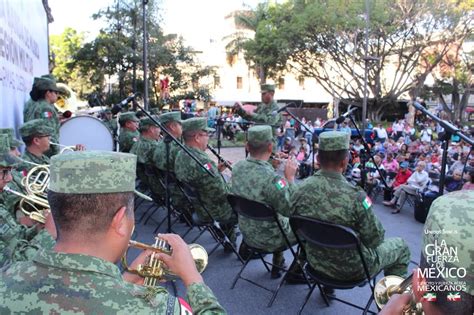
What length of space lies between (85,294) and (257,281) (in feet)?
11.0

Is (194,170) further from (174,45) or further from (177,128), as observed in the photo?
(174,45)

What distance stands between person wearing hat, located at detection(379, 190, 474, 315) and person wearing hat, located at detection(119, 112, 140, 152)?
6.92 m

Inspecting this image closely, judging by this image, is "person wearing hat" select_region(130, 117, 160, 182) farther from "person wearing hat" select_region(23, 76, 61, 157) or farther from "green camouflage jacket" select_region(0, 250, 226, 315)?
"green camouflage jacket" select_region(0, 250, 226, 315)

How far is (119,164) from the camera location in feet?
4.68

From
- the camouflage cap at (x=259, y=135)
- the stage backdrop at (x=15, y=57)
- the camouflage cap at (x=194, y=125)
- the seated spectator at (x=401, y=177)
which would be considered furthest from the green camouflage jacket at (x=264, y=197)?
the seated spectator at (x=401, y=177)

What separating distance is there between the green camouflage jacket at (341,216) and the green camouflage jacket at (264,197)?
51 cm

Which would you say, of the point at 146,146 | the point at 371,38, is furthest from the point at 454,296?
the point at 371,38

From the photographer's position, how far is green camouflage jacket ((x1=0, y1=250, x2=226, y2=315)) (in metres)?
1.19

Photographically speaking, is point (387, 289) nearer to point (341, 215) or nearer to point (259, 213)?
point (341, 215)

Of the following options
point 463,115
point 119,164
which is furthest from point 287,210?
point 463,115

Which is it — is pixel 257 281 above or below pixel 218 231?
below

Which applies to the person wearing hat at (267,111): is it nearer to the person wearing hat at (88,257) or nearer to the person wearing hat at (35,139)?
the person wearing hat at (35,139)

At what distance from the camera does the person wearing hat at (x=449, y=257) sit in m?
1.13

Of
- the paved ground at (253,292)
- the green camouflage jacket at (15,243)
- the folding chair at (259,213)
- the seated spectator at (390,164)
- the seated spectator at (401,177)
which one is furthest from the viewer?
the seated spectator at (390,164)
